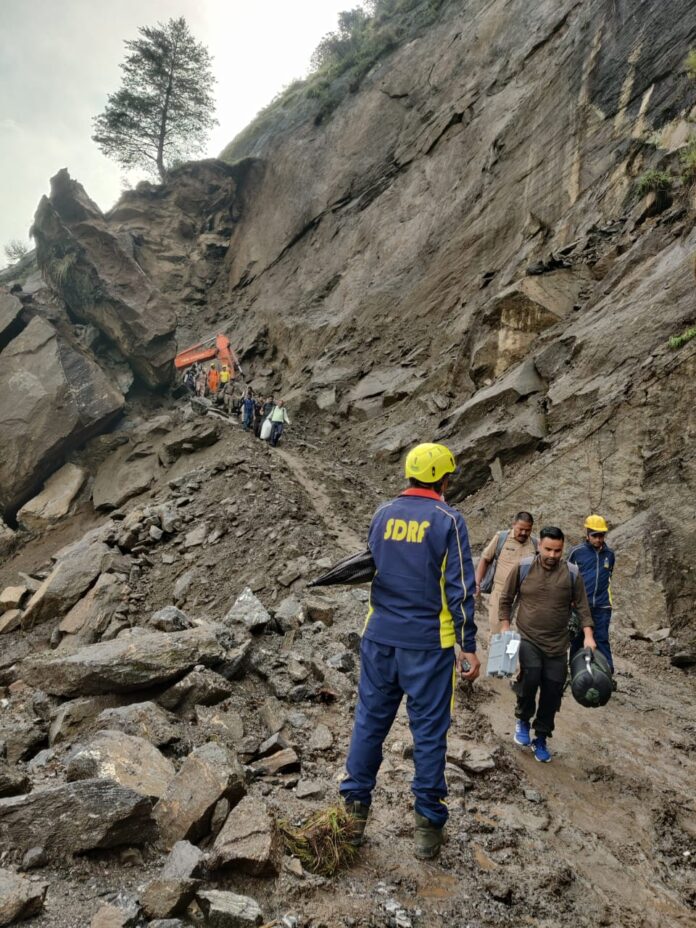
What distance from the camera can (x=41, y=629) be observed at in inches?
407

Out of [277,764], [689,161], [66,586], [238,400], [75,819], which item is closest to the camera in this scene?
[75,819]

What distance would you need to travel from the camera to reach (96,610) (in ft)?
33.6

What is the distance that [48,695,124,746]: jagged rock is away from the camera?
409 cm

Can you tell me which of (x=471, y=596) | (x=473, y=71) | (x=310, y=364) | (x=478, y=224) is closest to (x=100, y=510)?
(x=310, y=364)

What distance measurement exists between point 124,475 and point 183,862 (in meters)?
16.7

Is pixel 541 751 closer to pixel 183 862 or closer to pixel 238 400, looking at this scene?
pixel 183 862

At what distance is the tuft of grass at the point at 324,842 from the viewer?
9.00 ft

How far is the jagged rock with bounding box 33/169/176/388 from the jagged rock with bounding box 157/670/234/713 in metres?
20.4

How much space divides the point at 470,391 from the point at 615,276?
429 centimetres

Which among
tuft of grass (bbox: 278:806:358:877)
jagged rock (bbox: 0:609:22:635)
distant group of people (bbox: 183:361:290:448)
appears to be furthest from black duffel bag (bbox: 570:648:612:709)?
Answer: distant group of people (bbox: 183:361:290:448)

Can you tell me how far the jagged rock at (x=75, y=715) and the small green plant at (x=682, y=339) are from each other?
904 cm

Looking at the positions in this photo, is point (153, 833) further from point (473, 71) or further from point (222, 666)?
point (473, 71)

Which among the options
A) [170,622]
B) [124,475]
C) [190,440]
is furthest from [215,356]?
[170,622]

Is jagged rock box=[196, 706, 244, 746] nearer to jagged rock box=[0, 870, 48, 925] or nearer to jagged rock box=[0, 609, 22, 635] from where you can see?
jagged rock box=[0, 870, 48, 925]
